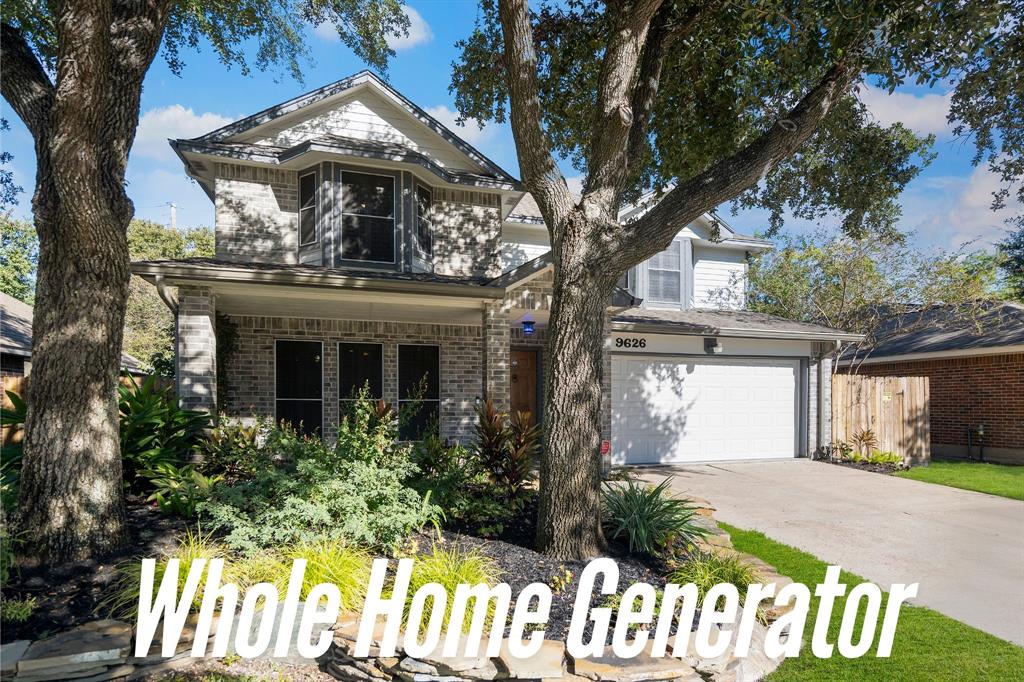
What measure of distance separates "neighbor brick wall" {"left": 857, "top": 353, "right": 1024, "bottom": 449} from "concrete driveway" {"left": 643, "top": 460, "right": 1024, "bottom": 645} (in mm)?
5027

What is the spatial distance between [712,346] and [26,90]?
37.4ft

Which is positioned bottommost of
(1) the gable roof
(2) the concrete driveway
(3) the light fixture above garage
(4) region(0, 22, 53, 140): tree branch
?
(2) the concrete driveway

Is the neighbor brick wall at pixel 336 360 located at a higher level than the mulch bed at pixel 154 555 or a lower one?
higher

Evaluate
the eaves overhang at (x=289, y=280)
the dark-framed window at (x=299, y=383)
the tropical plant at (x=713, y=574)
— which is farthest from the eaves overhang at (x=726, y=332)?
the tropical plant at (x=713, y=574)

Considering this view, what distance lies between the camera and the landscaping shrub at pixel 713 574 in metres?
4.63

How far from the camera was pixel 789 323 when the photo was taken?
13812mm

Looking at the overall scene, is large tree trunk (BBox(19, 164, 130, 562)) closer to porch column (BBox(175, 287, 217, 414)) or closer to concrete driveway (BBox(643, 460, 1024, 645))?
porch column (BBox(175, 287, 217, 414))

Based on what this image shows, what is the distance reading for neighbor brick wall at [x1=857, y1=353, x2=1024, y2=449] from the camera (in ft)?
45.3

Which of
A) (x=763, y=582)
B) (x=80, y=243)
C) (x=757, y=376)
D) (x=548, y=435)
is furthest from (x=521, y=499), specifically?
(x=757, y=376)

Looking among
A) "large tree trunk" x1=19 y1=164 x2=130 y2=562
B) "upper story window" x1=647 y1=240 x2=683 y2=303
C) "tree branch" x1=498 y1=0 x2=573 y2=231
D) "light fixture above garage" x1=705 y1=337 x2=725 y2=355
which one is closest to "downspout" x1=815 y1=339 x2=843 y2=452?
"light fixture above garage" x1=705 y1=337 x2=725 y2=355

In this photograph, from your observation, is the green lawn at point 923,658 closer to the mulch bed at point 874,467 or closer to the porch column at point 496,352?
the porch column at point 496,352

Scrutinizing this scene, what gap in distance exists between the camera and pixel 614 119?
17.8ft

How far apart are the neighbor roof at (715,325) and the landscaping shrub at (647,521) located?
19.9 ft

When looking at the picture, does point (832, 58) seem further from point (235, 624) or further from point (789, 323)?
point (789, 323)
